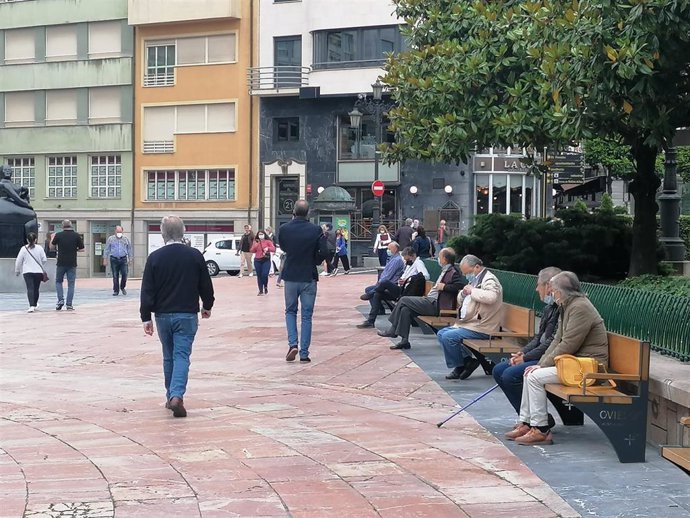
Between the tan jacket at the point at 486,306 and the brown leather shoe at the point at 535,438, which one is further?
the tan jacket at the point at 486,306

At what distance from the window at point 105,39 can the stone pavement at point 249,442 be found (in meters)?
38.1

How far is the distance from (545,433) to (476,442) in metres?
0.53

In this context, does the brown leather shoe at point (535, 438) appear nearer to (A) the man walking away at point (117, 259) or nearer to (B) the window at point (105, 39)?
(A) the man walking away at point (117, 259)

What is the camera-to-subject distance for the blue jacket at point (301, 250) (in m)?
12.6

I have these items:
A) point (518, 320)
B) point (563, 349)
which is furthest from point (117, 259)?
point (563, 349)

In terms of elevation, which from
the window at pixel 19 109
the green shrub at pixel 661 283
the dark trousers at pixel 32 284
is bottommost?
the dark trousers at pixel 32 284

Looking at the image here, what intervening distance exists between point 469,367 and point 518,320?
2.58 ft

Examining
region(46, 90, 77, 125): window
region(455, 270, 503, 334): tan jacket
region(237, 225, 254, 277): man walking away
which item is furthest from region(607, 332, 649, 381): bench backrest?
region(46, 90, 77, 125): window

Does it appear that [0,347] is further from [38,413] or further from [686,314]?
[686,314]

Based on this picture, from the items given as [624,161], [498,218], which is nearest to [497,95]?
[498,218]

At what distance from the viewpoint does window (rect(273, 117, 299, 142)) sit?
47.7m

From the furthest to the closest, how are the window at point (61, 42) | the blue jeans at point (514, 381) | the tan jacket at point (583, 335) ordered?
1. the window at point (61, 42)
2. the blue jeans at point (514, 381)
3. the tan jacket at point (583, 335)

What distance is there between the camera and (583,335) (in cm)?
796

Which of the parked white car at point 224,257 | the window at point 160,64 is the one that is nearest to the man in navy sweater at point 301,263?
the parked white car at point 224,257
